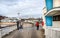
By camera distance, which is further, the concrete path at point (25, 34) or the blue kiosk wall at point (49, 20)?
the blue kiosk wall at point (49, 20)

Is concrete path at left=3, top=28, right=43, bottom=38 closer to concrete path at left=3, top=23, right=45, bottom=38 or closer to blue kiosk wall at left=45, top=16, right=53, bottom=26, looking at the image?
concrete path at left=3, top=23, right=45, bottom=38

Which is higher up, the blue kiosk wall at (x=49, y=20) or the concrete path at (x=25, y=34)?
the blue kiosk wall at (x=49, y=20)

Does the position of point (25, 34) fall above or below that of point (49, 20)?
below

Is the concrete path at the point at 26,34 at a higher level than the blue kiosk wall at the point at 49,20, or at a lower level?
lower

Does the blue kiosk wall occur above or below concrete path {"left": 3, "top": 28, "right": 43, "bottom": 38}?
above

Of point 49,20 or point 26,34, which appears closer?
point 26,34

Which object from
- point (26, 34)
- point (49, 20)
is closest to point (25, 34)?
point (26, 34)

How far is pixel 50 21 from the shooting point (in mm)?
32969

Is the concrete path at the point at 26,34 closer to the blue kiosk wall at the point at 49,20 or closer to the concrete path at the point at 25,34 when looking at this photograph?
the concrete path at the point at 25,34

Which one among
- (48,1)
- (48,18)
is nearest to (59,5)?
(48,1)

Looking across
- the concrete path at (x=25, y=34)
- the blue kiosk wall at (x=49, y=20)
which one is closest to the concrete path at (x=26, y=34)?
the concrete path at (x=25, y=34)

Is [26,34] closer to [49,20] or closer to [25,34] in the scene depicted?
[25,34]

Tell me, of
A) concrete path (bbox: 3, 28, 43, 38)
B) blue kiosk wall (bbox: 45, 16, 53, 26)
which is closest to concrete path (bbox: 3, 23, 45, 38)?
concrete path (bbox: 3, 28, 43, 38)

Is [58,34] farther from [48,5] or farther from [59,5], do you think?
[48,5]
